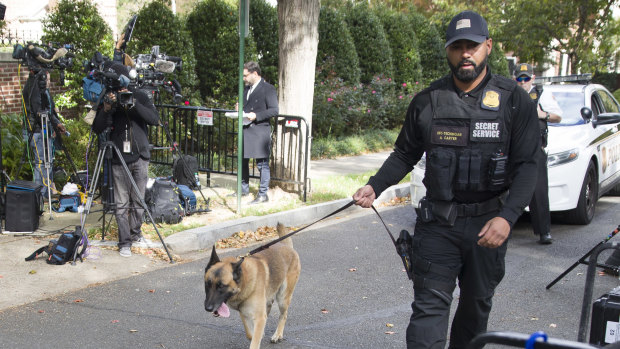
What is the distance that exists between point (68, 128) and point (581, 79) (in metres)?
7.84

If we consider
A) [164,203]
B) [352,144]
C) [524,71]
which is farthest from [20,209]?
[352,144]

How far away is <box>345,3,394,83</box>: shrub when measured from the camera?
1864 cm

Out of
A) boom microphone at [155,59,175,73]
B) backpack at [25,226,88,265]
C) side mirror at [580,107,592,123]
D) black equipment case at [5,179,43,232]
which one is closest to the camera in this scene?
backpack at [25,226,88,265]

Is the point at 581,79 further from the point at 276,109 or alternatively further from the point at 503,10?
the point at 503,10

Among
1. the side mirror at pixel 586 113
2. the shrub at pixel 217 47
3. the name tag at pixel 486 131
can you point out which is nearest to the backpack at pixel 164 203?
the name tag at pixel 486 131

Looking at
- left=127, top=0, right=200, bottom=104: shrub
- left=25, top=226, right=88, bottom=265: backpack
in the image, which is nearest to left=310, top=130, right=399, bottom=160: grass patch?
left=127, top=0, right=200, bottom=104: shrub

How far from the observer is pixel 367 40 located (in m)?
18.7

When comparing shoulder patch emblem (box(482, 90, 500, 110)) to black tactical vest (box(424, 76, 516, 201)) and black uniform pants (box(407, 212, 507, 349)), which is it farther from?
black uniform pants (box(407, 212, 507, 349))

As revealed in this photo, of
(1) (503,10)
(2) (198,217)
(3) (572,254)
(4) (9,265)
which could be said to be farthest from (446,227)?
(1) (503,10)

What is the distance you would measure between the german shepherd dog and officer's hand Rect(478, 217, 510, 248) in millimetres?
1477

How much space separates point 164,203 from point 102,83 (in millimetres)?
1858

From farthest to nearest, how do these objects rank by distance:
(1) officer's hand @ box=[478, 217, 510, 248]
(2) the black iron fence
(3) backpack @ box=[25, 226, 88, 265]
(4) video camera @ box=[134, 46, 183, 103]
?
(2) the black iron fence, (4) video camera @ box=[134, 46, 183, 103], (3) backpack @ box=[25, 226, 88, 265], (1) officer's hand @ box=[478, 217, 510, 248]

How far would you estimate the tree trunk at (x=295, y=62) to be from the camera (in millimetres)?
9289

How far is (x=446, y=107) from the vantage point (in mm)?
3367
